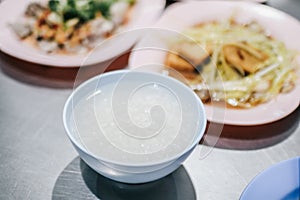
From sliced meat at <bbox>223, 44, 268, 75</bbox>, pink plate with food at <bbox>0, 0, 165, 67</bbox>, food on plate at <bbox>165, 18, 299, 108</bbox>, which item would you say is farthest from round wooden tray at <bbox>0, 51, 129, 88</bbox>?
sliced meat at <bbox>223, 44, 268, 75</bbox>

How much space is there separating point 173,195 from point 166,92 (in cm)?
25

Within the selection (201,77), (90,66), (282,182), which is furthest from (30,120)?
A: (282,182)

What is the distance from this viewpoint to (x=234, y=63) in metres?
1.40

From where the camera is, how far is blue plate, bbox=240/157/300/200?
95 centimetres

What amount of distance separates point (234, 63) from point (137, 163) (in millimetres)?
590

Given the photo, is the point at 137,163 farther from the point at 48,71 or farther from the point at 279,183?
the point at 48,71

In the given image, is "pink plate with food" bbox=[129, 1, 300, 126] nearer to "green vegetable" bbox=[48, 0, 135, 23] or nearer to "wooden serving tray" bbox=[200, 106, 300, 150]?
"wooden serving tray" bbox=[200, 106, 300, 150]

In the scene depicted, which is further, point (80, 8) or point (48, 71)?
point (80, 8)

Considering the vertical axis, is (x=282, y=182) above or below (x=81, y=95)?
below

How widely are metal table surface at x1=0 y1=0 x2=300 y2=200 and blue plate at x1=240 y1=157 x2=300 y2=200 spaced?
5.8 inches

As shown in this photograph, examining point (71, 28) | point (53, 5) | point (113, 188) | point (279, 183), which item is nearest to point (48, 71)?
point (71, 28)

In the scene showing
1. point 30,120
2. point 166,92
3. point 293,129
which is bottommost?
point 293,129

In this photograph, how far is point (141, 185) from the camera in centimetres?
109

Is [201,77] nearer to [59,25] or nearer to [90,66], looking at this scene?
[90,66]
